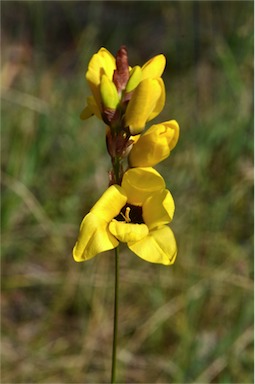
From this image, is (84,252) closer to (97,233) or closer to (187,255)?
(97,233)

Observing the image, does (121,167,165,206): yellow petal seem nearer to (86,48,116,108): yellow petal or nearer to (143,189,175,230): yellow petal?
(143,189,175,230): yellow petal

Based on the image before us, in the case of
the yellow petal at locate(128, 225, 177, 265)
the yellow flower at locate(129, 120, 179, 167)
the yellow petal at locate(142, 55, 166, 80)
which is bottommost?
the yellow petal at locate(128, 225, 177, 265)

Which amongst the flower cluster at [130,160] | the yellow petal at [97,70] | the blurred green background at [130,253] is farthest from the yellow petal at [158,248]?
the blurred green background at [130,253]

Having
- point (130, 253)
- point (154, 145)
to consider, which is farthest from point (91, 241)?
point (130, 253)

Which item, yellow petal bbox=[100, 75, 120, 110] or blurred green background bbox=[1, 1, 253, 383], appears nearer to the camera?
yellow petal bbox=[100, 75, 120, 110]

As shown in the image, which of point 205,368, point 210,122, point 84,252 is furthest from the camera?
point 210,122

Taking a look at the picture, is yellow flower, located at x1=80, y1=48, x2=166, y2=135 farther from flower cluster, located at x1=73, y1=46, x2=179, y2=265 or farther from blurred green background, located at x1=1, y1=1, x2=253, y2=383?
blurred green background, located at x1=1, y1=1, x2=253, y2=383

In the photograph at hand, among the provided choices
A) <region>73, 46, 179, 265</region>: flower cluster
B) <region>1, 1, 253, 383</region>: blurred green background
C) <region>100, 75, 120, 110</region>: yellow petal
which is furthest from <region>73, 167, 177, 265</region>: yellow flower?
<region>1, 1, 253, 383</region>: blurred green background

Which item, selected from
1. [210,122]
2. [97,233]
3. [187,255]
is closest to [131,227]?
[97,233]

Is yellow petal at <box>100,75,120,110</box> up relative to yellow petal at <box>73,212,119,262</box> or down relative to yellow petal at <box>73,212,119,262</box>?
up
